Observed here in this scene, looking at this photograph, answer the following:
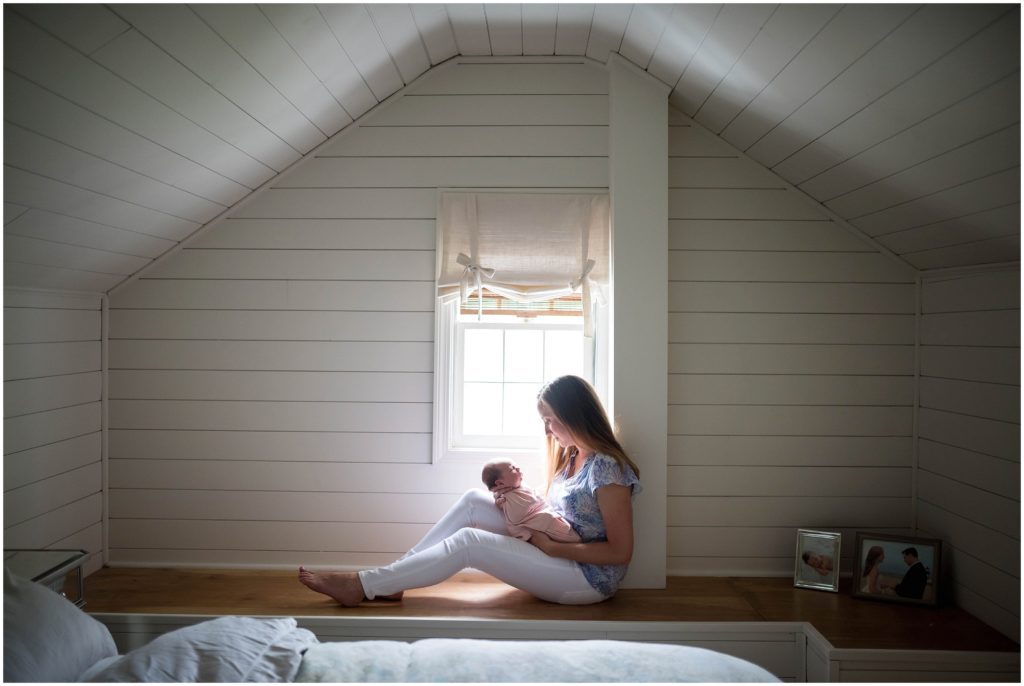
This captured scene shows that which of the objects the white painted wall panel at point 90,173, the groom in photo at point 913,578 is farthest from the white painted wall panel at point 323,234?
the groom in photo at point 913,578

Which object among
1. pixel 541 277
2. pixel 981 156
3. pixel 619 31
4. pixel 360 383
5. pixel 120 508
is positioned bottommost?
pixel 120 508

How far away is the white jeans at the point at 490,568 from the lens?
274cm

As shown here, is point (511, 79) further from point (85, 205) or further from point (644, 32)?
point (85, 205)

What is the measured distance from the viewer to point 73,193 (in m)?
2.36

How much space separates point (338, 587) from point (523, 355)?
1.27 m

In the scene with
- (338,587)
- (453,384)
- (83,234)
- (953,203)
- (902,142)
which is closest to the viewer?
(902,142)

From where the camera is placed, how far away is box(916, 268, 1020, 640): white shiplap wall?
100 inches

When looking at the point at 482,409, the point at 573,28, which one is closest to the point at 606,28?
the point at 573,28

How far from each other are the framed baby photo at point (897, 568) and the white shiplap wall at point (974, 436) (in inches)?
4.1

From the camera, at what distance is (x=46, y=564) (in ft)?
7.97

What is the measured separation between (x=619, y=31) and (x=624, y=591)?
7.12 feet

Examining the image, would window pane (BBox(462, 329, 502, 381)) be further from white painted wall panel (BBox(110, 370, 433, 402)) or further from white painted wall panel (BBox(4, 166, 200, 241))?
white painted wall panel (BBox(4, 166, 200, 241))

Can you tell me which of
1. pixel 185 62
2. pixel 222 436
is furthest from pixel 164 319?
pixel 185 62

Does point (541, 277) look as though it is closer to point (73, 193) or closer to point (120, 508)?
point (73, 193)
